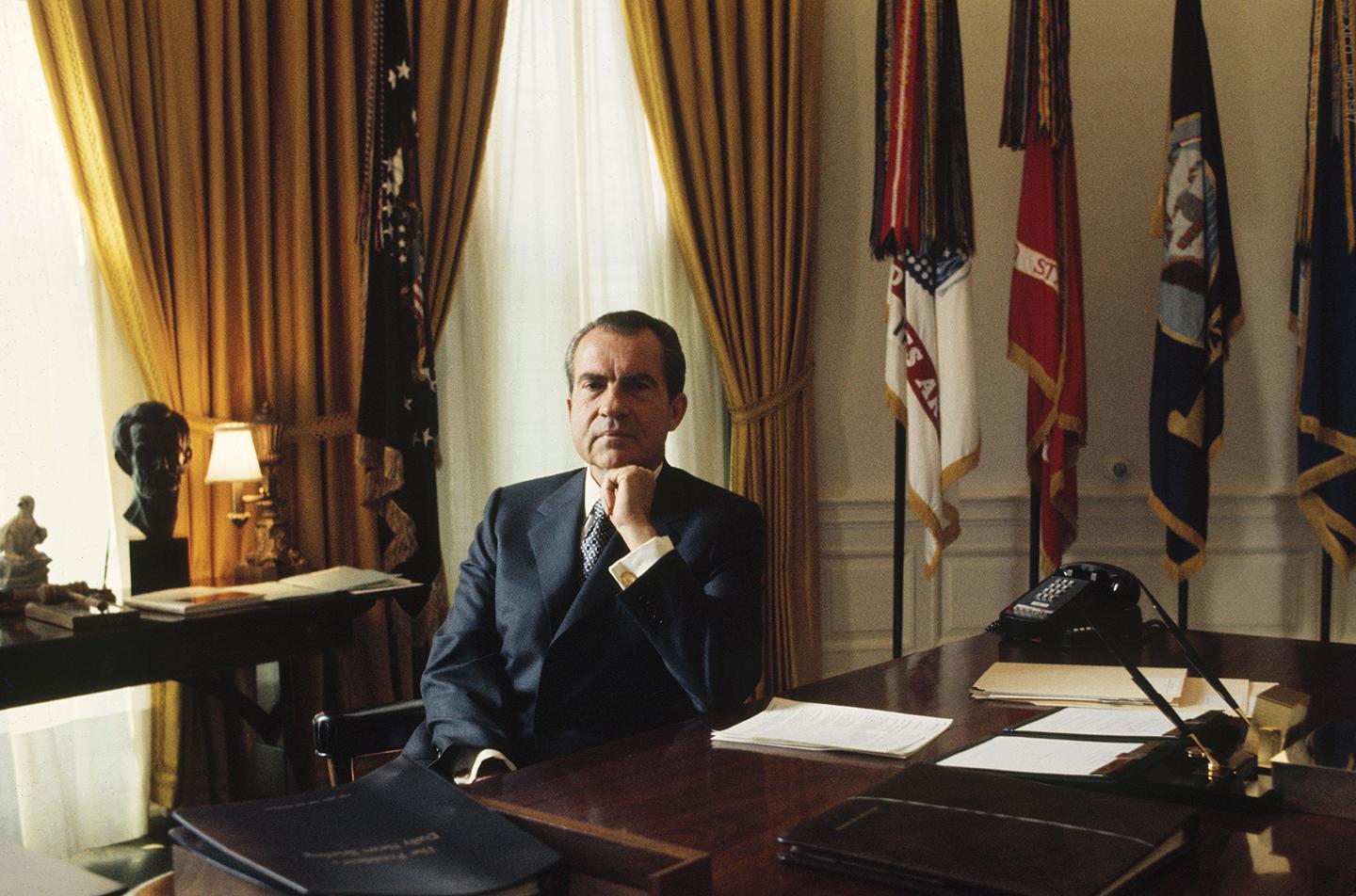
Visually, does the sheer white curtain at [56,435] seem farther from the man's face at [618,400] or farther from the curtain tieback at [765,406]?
the curtain tieback at [765,406]

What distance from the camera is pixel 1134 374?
14.6ft

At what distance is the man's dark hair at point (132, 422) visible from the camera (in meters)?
3.17

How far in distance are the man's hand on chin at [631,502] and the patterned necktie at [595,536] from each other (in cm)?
5

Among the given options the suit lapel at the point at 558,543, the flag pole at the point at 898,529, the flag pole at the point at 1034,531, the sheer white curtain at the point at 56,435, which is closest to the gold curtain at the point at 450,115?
the sheer white curtain at the point at 56,435

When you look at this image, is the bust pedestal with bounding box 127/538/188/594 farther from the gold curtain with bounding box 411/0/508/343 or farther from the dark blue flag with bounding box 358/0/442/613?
the gold curtain with bounding box 411/0/508/343

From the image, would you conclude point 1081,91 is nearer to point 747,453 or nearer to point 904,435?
point 904,435

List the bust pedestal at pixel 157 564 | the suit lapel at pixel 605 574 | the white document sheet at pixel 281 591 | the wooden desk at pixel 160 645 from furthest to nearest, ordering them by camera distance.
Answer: the bust pedestal at pixel 157 564 → the white document sheet at pixel 281 591 → the wooden desk at pixel 160 645 → the suit lapel at pixel 605 574

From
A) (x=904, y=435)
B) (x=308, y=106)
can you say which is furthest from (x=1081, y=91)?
(x=308, y=106)

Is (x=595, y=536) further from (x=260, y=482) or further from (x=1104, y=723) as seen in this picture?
(x=260, y=482)

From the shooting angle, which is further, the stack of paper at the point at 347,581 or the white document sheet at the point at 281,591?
the stack of paper at the point at 347,581

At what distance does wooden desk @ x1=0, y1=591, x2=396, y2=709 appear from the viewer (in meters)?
2.71

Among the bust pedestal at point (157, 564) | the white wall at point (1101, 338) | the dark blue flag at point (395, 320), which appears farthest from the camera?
the white wall at point (1101, 338)

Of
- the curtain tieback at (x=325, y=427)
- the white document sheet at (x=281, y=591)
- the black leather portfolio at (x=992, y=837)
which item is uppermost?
the curtain tieback at (x=325, y=427)

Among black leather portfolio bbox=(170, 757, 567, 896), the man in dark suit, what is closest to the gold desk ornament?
the man in dark suit
